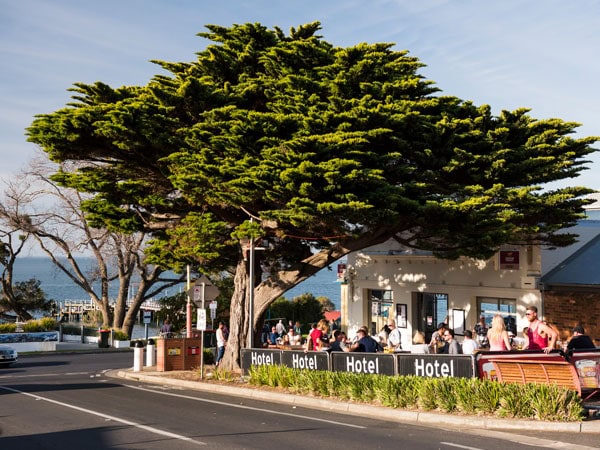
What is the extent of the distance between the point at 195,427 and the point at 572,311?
14223 millimetres

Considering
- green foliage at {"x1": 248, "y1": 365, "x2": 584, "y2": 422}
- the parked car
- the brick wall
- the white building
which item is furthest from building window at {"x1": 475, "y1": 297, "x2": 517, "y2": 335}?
the parked car

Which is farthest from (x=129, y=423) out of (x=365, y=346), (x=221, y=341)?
(x=221, y=341)

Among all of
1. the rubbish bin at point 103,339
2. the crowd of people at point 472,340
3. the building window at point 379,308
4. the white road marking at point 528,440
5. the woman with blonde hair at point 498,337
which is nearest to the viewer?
the white road marking at point 528,440

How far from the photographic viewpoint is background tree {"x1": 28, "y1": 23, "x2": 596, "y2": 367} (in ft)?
60.7

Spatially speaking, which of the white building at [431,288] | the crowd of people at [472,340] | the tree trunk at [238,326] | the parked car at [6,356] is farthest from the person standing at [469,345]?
the parked car at [6,356]

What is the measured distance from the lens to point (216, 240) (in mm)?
22703

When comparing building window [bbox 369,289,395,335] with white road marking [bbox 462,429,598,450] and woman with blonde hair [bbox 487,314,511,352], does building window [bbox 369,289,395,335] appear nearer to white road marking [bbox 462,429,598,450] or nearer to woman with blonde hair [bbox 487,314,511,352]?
woman with blonde hair [bbox 487,314,511,352]

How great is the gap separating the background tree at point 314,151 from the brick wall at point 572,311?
2.12 m

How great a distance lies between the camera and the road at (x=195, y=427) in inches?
428

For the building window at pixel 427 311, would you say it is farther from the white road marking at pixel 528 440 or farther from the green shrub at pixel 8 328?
the green shrub at pixel 8 328

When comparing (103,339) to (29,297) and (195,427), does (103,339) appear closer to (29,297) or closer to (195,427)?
(29,297)

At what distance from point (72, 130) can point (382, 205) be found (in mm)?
9621

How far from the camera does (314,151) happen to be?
18312mm

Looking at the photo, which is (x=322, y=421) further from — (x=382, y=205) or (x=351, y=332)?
(x=351, y=332)
